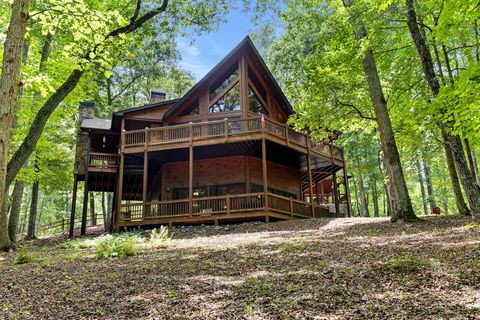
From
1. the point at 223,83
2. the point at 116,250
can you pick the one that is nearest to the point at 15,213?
the point at 116,250

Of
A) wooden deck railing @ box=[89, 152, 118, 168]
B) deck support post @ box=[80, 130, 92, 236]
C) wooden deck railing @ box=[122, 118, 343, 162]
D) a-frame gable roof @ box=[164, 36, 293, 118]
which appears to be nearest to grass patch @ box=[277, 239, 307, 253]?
wooden deck railing @ box=[122, 118, 343, 162]

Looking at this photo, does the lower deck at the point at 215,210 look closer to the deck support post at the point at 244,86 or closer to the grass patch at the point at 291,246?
the deck support post at the point at 244,86

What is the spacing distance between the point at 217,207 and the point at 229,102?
588 cm

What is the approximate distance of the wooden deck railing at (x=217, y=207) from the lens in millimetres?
16078

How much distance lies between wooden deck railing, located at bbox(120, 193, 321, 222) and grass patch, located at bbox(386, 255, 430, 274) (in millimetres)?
10100

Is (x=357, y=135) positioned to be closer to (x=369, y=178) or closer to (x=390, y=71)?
(x=369, y=178)

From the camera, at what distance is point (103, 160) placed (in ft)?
65.6

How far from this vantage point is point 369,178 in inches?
1304

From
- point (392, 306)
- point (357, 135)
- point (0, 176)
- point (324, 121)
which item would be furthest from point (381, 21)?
point (357, 135)

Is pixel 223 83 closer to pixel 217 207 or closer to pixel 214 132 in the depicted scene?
pixel 214 132

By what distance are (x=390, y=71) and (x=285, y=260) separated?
1140 cm

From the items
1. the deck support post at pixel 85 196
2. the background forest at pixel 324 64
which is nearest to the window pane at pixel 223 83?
the background forest at pixel 324 64

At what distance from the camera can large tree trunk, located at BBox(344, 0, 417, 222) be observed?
34.6 ft

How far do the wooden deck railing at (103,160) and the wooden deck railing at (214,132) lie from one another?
2474mm
